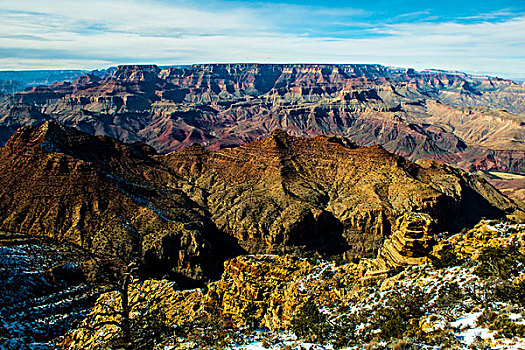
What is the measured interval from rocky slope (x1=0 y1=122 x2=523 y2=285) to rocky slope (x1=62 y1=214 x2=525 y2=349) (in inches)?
1294

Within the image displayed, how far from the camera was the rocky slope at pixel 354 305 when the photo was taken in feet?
69.0

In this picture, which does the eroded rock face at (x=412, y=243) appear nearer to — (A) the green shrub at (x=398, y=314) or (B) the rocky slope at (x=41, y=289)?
(A) the green shrub at (x=398, y=314)

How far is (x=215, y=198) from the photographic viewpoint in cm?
9938

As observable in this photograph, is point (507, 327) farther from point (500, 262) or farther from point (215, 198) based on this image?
point (215, 198)

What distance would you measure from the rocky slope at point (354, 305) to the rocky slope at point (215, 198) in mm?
32858

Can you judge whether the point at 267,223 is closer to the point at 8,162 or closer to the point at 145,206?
the point at 145,206

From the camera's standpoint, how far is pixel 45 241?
59281mm

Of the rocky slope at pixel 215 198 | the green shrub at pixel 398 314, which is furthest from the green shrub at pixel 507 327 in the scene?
the rocky slope at pixel 215 198

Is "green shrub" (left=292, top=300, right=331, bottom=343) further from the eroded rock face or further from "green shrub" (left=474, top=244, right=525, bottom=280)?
"green shrub" (left=474, top=244, right=525, bottom=280)

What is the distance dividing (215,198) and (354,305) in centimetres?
7235

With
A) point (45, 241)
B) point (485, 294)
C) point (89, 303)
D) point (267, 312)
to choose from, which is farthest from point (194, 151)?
point (485, 294)

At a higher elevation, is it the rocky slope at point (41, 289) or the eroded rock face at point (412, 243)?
the eroded rock face at point (412, 243)

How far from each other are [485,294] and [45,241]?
64.1 m

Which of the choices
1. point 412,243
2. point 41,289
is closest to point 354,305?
point 412,243
